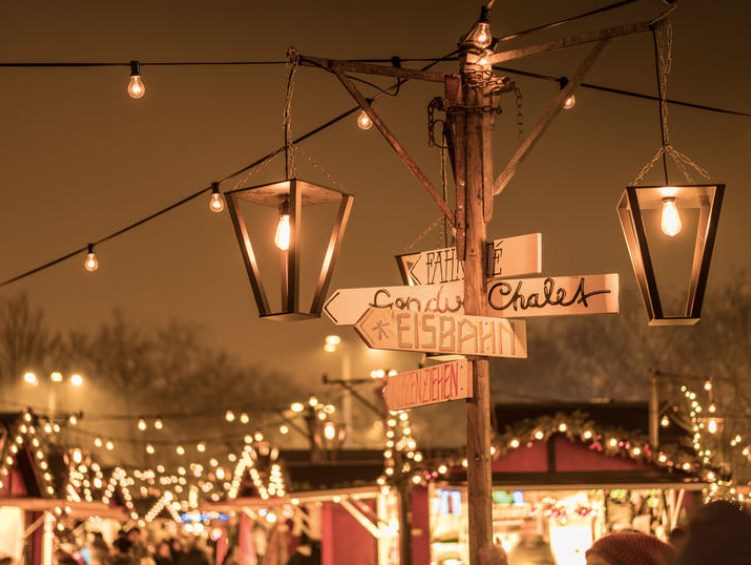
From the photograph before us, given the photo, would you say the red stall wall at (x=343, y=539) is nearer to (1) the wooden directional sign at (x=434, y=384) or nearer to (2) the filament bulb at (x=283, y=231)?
(1) the wooden directional sign at (x=434, y=384)

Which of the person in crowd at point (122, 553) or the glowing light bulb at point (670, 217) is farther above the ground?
the glowing light bulb at point (670, 217)

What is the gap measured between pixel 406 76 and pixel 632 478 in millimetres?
13560

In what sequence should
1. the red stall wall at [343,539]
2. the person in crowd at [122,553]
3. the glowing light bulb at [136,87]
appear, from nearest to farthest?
the glowing light bulb at [136,87] → the person in crowd at [122,553] → the red stall wall at [343,539]

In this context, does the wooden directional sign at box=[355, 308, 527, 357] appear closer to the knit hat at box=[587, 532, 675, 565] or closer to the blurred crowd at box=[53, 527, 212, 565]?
the knit hat at box=[587, 532, 675, 565]

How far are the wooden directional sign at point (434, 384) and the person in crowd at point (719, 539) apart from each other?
184 inches

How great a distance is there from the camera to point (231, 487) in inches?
1171

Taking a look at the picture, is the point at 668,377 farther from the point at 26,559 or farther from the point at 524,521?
the point at 26,559

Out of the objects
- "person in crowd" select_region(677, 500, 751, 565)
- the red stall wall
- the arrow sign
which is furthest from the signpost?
the red stall wall

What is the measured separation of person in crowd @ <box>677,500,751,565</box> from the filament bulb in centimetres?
500

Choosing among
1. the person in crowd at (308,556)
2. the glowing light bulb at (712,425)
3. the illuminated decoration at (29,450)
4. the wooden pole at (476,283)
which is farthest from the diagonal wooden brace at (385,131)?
the person in crowd at (308,556)

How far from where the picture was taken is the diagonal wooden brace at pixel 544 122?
7848 millimetres

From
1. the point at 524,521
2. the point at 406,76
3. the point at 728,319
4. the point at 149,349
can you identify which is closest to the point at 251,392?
the point at 149,349

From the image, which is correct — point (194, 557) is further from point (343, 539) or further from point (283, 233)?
point (283, 233)

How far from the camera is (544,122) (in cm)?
789
